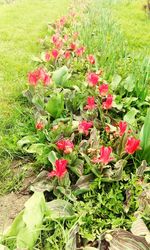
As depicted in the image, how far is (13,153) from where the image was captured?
358cm

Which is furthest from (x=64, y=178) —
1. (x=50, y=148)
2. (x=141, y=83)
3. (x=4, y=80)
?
(x=4, y=80)

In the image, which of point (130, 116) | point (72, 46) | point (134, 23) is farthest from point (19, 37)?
point (130, 116)

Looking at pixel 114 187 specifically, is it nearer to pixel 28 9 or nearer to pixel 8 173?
pixel 8 173

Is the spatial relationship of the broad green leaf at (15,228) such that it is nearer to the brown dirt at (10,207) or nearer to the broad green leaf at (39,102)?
the brown dirt at (10,207)

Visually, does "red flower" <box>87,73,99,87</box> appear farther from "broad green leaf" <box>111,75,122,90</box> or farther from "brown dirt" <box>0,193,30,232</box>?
"brown dirt" <box>0,193,30,232</box>

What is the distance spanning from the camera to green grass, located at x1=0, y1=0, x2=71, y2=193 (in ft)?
12.0

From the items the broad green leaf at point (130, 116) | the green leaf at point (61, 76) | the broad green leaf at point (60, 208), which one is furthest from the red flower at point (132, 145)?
the green leaf at point (61, 76)

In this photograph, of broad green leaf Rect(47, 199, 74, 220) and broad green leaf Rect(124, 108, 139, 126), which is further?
broad green leaf Rect(124, 108, 139, 126)

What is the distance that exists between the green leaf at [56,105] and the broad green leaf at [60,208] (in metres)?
1.16

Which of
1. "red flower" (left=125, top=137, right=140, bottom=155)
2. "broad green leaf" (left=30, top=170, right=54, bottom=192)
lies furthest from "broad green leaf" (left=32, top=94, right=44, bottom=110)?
"red flower" (left=125, top=137, right=140, bottom=155)

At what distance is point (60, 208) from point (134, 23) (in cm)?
580

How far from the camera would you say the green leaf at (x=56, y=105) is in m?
3.75

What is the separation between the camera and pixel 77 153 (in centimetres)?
323

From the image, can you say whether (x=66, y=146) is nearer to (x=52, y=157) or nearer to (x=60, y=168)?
(x=52, y=157)
